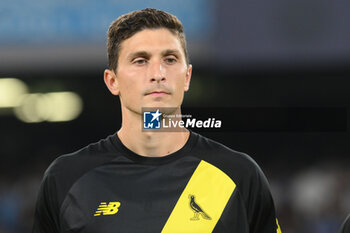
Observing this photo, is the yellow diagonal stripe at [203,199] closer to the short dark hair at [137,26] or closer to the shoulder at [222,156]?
the shoulder at [222,156]

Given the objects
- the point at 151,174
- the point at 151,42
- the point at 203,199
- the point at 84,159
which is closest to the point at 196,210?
the point at 203,199

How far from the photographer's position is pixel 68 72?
47.0 ft

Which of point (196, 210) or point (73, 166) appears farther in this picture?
point (73, 166)

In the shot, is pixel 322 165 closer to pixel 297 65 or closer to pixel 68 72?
pixel 297 65

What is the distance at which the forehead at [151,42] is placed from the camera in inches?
164

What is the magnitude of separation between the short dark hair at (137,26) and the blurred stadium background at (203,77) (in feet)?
28.7

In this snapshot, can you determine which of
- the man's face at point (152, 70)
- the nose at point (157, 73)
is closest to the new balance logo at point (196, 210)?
the man's face at point (152, 70)

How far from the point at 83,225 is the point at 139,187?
43 cm

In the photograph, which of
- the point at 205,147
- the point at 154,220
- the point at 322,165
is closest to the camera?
the point at 154,220

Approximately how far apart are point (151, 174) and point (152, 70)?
27.4 inches

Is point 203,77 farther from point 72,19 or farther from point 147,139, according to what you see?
point 147,139

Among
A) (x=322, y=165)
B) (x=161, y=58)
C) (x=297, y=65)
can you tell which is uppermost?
(x=161, y=58)

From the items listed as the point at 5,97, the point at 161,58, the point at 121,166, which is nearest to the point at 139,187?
the point at 121,166

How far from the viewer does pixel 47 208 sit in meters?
4.36
